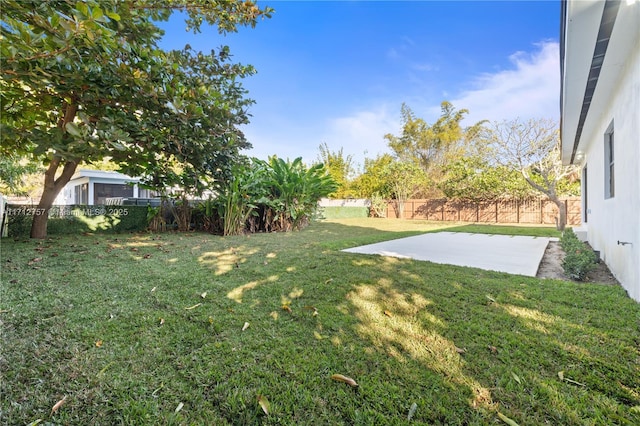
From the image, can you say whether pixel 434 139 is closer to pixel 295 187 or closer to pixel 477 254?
pixel 295 187

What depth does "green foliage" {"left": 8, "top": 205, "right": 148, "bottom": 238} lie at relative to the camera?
5418 mm

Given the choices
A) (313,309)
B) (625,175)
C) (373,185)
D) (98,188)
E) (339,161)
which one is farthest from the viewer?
(339,161)

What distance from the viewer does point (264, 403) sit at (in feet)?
4.42

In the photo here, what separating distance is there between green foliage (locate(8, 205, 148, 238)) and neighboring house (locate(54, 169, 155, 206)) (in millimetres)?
4952

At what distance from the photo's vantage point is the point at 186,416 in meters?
1.27

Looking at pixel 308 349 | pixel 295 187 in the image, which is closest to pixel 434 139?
pixel 295 187

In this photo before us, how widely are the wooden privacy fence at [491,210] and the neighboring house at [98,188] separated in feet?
52.5

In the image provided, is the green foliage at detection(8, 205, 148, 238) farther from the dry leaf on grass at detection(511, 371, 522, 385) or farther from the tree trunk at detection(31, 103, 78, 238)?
the dry leaf on grass at detection(511, 371, 522, 385)

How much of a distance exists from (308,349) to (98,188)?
1594cm

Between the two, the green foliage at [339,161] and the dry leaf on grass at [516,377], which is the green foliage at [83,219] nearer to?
the dry leaf on grass at [516,377]

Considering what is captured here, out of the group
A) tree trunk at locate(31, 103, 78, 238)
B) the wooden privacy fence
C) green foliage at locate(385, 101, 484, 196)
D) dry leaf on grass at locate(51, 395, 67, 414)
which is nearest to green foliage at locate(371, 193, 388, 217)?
the wooden privacy fence

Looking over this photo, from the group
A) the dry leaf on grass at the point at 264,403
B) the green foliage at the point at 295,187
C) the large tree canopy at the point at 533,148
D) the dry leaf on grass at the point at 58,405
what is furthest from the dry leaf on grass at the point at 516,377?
the large tree canopy at the point at 533,148

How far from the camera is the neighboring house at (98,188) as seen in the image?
12297 millimetres

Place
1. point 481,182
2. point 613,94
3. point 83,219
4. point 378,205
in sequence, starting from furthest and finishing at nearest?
1. point 378,205
2. point 481,182
3. point 83,219
4. point 613,94
